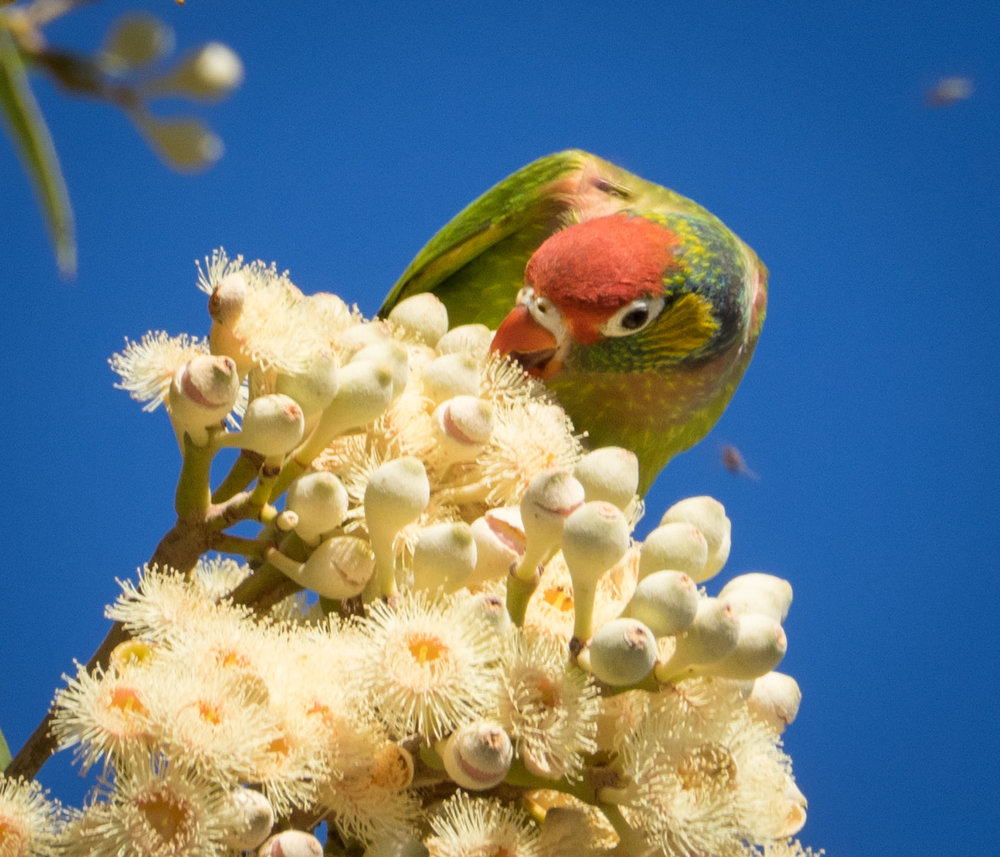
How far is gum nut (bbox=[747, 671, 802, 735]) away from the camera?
69 cm

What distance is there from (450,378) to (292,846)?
0.34 metres

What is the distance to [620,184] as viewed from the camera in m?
1.50

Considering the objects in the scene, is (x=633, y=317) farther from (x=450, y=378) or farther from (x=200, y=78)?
(x=200, y=78)

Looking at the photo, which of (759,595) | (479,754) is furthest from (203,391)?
(759,595)

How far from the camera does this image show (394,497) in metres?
0.63

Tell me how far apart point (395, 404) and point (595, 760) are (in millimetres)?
289

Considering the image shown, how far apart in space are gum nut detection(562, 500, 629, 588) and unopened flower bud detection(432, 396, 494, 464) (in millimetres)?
128

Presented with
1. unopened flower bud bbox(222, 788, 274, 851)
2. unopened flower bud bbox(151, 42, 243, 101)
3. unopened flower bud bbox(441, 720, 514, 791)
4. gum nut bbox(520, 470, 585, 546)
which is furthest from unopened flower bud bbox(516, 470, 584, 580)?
unopened flower bud bbox(151, 42, 243, 101)

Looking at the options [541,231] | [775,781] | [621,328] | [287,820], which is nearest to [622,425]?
[621,328]

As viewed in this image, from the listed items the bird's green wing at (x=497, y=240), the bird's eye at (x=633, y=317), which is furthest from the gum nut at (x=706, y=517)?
the bird's green wing at (x=497, y=240)

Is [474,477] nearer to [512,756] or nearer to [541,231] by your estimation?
[512,756]

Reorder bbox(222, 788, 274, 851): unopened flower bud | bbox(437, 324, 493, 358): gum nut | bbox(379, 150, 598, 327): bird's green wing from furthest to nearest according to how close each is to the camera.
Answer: bbox(379, 150, 598, 327): bird's green wing → bbox(437, 324, 493, 358): gum nut → bbox(222, 788, 274, 851): unopened flower bud

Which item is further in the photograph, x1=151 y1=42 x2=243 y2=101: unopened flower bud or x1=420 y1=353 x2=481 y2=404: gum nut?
x1=420 y1=353 x2=481 y2=404: gum nut

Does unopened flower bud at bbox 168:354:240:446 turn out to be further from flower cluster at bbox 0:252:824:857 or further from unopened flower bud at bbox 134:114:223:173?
unopened flower bud at bbox 134:114:223:173
